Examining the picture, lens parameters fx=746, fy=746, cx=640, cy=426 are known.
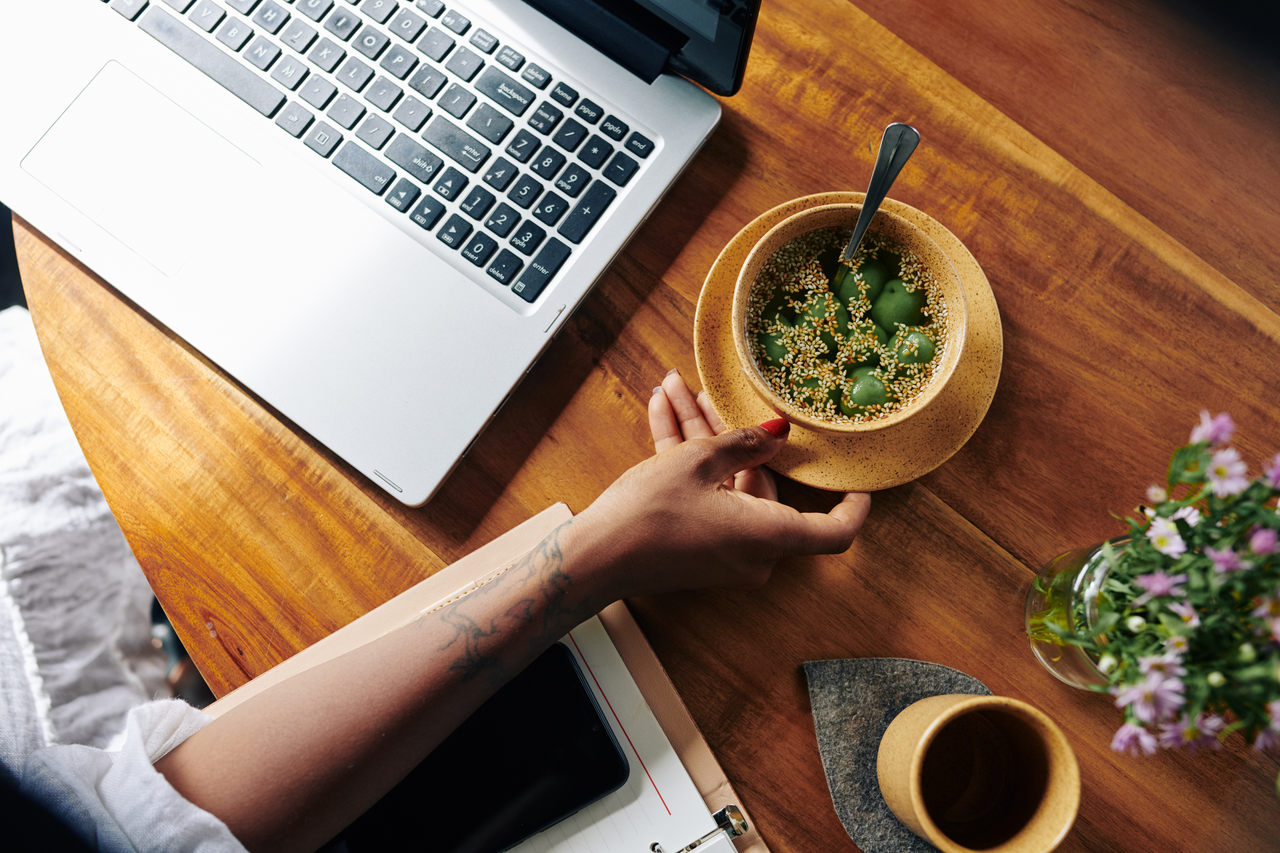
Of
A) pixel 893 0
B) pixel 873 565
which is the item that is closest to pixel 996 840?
pixel 873 565

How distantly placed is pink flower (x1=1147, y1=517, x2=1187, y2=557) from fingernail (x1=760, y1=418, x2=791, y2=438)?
0.25 m

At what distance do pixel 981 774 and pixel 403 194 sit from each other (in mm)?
653

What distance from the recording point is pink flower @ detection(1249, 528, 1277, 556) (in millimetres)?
355

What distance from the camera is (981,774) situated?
1.89 ft

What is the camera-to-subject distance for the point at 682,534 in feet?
1.95

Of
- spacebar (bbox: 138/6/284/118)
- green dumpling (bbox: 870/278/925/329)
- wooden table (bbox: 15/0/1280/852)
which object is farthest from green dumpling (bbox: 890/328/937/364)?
spacebar (bbox: 138/6/284/118)

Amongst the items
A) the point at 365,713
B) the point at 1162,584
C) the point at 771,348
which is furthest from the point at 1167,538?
the point at 365,713

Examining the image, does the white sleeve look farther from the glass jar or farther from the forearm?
the glass jar

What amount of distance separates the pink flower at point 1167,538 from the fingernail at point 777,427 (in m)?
0.25

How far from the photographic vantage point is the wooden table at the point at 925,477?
0.62 meters

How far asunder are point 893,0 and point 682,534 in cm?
55

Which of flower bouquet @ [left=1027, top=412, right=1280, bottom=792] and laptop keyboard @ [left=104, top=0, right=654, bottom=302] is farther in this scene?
laptop keyboard @ [left=104, top=0, right=654, bottom=302]

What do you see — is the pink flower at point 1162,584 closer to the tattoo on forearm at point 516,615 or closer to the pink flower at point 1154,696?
the pink flower at point 1154,696

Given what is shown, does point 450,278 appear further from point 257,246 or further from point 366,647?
point 366,647
